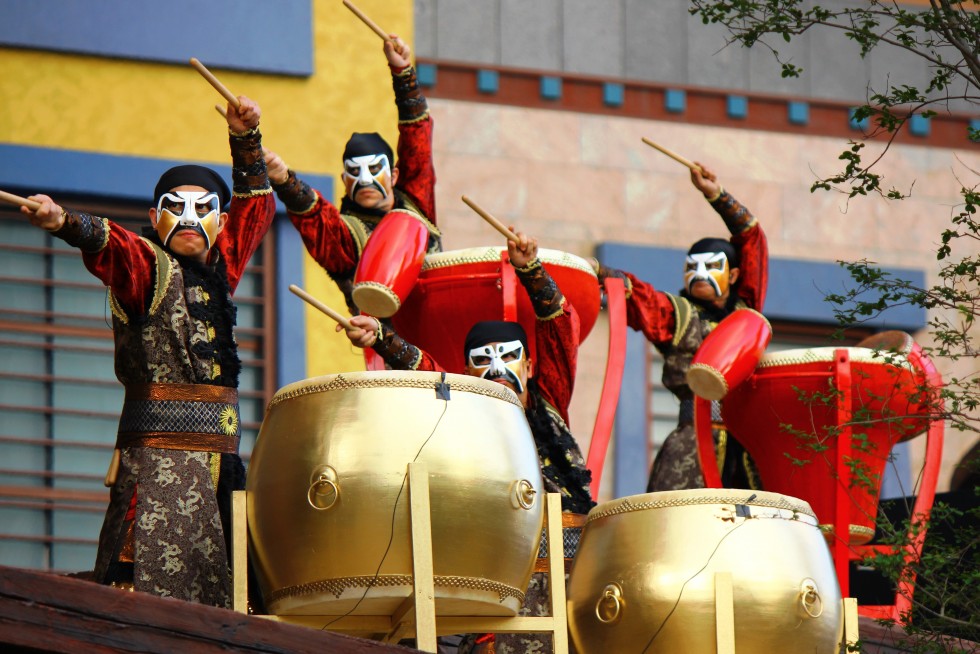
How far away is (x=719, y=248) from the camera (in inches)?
334

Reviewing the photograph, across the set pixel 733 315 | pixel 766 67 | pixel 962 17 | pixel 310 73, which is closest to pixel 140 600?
pixel 962 17

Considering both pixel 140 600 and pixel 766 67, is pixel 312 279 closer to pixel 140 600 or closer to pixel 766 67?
pixel 766 67

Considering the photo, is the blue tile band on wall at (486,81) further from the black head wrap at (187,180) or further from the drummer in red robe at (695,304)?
the black head wrap at (187,180)

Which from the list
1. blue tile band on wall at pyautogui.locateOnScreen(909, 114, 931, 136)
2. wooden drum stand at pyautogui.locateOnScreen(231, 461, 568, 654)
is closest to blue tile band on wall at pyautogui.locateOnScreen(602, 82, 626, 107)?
blue tile band on wall at pyautogui.locateOnScreen(909, 114, 931, 136)

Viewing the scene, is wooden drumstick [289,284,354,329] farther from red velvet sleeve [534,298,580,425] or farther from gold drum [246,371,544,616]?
red velvet sleeve [534,298,580,425]

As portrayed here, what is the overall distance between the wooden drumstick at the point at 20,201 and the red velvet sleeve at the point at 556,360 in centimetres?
203

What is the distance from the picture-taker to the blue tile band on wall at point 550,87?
1041 cm

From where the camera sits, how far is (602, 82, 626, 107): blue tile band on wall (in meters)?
10.5

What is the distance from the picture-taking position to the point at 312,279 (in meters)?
9.71

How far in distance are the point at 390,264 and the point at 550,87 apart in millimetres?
3241

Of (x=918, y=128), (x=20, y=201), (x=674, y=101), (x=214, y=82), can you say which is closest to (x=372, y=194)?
(x=214, y=82)

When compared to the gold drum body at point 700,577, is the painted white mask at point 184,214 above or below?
above

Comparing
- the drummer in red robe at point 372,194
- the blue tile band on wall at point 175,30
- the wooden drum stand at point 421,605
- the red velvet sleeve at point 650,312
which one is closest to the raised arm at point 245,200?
the drummer in red robe at point 372,194

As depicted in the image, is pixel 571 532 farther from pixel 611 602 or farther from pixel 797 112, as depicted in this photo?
pixel 797 112
